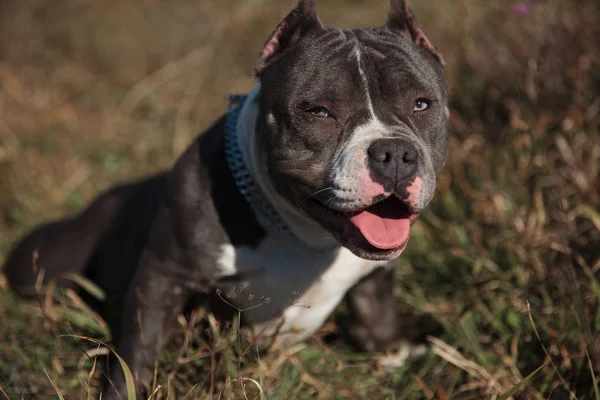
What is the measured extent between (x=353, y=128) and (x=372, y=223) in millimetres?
356

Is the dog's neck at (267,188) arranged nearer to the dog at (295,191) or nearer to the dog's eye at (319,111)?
the dog at (295,191)

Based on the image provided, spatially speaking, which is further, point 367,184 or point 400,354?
point 400,354

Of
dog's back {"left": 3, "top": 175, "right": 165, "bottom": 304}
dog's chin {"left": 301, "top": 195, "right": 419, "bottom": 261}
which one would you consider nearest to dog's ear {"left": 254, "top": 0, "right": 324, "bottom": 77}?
dog's chin {"left": 301, "top": 195, "right": 419, "bottom": 261}

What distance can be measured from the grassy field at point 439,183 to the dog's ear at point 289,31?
1.12 metres

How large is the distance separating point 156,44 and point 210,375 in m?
5.03

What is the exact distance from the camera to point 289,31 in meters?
3.23

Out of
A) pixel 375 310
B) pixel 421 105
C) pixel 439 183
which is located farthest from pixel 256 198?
pixel 439 183

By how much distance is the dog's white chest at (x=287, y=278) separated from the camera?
3340 mm

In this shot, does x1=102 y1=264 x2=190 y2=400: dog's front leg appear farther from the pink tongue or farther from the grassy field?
the pink tongue

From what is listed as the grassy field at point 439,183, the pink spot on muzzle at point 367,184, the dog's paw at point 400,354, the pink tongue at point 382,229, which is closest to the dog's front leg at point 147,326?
the grassy field at point 439,183

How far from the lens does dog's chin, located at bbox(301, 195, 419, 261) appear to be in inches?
115

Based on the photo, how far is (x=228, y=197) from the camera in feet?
10.9

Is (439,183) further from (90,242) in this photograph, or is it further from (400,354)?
(90,242)

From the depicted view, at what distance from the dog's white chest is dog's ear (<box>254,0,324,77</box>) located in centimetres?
74
